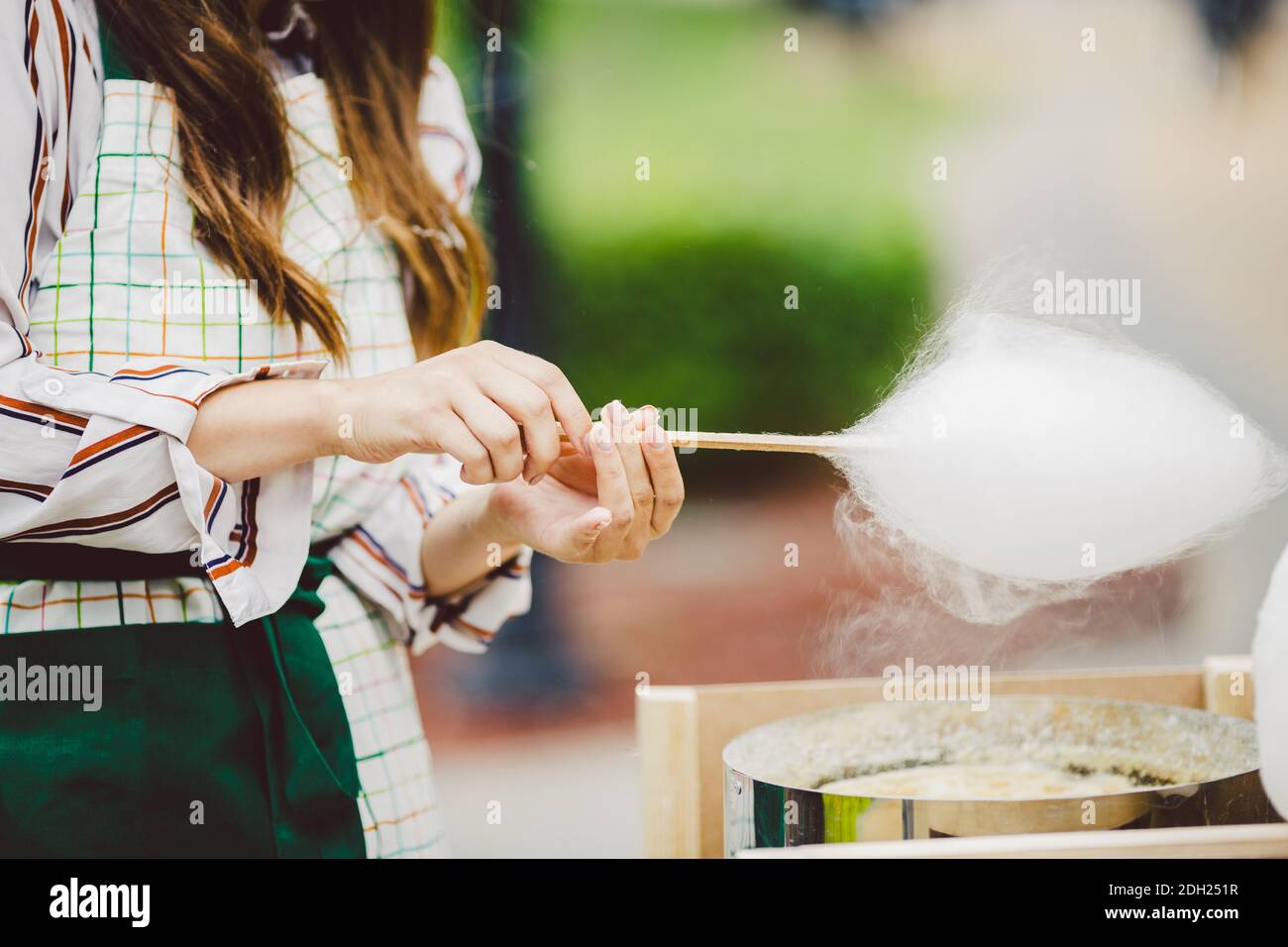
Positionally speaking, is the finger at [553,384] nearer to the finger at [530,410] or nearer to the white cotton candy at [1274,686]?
the finger at [530,410]

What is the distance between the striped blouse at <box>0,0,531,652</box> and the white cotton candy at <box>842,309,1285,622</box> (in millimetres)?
457

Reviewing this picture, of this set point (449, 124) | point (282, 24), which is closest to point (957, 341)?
point (449, 124)

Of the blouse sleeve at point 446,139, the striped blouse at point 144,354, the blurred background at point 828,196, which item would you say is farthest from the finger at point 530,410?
the blurred background at point 828,196

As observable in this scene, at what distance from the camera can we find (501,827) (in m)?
1.78

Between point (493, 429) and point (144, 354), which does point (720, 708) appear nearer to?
point (493, 429)

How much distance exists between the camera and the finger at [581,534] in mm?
787

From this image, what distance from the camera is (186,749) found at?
78 centimetres

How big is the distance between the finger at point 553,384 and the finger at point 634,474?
0.11 ft

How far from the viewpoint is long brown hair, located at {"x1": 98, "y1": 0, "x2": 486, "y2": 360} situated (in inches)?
32.4

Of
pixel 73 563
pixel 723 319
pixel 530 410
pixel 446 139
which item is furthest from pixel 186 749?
pixel 723 319
